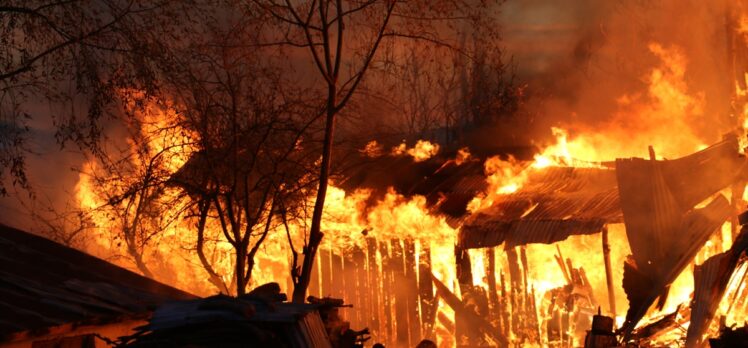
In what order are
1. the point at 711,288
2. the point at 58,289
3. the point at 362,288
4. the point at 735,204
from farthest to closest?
the point at 362,288
the point at 735,204
the point at 711,288
the point at 58,289

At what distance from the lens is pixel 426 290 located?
16.7 meters

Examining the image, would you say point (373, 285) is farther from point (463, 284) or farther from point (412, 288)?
point (463, 284)

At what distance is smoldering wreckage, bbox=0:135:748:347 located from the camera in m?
8.13

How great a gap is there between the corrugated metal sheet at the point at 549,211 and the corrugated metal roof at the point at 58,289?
5484mm

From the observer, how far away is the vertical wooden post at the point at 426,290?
16547mm

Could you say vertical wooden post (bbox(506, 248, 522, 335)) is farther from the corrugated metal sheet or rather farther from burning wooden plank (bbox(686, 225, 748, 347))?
burning wooden plank (bbox(686, 225, 748, 347))

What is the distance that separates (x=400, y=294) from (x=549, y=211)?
4.27 metres

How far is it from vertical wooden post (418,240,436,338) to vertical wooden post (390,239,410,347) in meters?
0.48

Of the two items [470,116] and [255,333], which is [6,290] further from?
[470,116]

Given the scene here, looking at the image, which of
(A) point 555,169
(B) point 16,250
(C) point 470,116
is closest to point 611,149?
(A) point 555,169

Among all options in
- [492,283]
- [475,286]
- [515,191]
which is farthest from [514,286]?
[515,191]

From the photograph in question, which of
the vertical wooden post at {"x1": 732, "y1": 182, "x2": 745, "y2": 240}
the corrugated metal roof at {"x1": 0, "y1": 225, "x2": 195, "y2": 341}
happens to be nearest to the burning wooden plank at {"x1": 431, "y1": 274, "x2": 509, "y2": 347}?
the vertical wooden post at {"x1": 732, "y1": 182, "x2": 745, "y2": 240}

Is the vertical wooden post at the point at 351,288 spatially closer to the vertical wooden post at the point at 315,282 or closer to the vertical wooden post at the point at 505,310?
the vertical wooden post at the point at 315,282

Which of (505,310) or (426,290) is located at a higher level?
(426,290)
